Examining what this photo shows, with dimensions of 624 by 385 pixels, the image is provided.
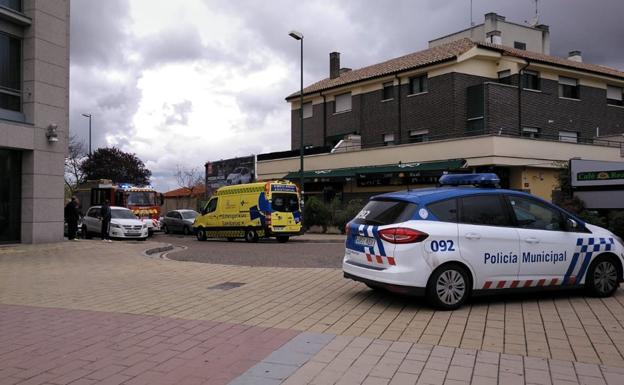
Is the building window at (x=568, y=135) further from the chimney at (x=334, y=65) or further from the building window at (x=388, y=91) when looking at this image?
the chimney at (x=334, y=65)

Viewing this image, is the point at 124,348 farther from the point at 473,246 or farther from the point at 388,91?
the point at 388,91

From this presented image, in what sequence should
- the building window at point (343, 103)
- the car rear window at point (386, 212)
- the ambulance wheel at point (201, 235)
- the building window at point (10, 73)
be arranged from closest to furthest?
the car rear window at point (386, 212) < the building window at point (10, 73) < the ambulance wheel at point (201, 235) < the building window at point (343, 103)

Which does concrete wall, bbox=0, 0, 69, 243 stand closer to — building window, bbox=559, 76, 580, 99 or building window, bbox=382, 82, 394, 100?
building window, bbox=382, 82, 394, 100

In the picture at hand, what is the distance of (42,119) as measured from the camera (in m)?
18.6

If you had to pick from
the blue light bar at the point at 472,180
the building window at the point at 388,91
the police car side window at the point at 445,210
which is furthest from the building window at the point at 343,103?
the police car side window at the point at 445,210

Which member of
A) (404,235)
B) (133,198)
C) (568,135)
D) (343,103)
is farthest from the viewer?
(343,103)

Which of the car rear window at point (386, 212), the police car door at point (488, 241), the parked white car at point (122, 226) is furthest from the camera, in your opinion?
the parked white car at point (122, 226)

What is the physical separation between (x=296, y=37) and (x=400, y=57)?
12.1 m

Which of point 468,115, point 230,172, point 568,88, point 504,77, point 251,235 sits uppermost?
point 504,77

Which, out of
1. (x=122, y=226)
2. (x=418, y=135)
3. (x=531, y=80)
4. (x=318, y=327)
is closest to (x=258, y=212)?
(x=122, y=226)

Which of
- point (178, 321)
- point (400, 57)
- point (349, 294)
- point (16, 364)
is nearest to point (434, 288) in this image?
point (349, 294)

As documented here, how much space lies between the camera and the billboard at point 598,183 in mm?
15062

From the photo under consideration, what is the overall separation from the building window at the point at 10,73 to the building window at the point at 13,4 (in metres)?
1.00

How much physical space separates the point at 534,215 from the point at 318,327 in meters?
3.60
